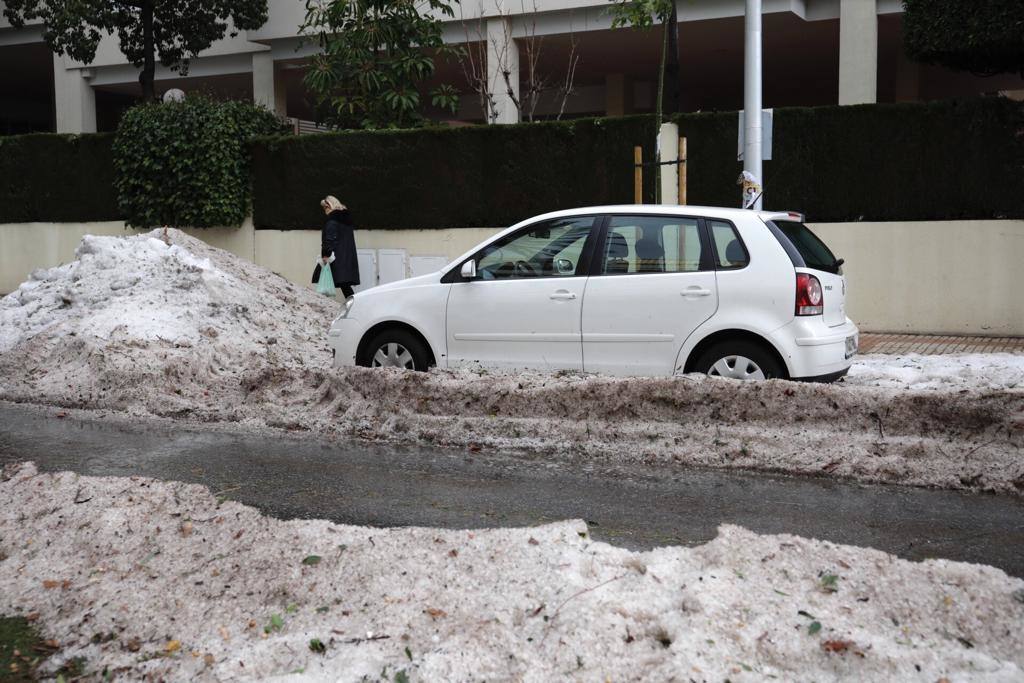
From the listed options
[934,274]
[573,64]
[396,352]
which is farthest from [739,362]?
[573,64]

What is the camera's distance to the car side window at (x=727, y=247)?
26.2ft

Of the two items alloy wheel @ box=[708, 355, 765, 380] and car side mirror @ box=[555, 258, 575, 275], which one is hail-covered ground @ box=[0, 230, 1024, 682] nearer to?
alloy wheel @ box=[708, 355, 765, 380]

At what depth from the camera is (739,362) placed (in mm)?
7867

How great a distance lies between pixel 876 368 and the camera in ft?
32.6

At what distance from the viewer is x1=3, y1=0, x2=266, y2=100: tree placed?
2095cm

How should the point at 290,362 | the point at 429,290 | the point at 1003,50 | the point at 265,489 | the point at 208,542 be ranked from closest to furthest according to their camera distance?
the point at 208,542, the point at 265,489, the point at 429,290, the point at 290,362, the point at 1003,50

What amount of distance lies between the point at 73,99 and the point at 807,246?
23644mm

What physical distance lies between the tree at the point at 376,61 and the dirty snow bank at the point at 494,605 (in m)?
13.1

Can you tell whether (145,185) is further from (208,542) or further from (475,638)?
(475,638)

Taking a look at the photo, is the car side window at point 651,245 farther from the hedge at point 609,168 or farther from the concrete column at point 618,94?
the concrete column at point 618,94

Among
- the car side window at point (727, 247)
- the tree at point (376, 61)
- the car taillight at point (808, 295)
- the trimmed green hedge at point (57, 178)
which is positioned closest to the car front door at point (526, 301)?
the car side window at point (727, 247)

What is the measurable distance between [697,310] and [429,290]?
2339mm

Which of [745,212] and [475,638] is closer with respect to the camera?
[475,638]

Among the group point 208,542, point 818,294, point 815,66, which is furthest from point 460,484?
point 815,66
